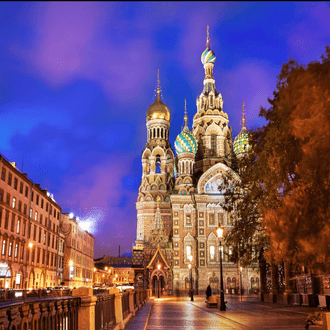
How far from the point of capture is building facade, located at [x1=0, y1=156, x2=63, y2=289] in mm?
36281

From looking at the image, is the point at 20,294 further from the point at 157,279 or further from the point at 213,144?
the point at 213,144

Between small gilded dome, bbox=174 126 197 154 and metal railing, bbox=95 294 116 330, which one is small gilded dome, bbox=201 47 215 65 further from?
metal railing, bbox=95 294 116 330

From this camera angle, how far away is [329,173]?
1358 cm

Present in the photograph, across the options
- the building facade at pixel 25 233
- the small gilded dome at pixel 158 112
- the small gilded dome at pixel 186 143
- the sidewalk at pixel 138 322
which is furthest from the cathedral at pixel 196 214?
the sidewalk at pixel 138 322

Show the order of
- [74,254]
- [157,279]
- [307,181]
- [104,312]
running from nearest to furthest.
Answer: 1. [104,312]
2. [307,181]
3. [157,279]
4. [74,254]

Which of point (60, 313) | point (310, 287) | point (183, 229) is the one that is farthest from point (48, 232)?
point (60, 313)

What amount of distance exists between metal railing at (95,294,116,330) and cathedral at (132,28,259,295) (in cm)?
4142

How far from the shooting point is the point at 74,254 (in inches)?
2554

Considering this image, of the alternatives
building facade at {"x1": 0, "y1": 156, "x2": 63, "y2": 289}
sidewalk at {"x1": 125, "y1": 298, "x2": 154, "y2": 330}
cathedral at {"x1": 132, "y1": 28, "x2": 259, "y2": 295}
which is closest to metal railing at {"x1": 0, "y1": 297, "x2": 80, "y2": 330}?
sidewalk at {"x1": 125, "y1": 298, "x2": 154, "y2": 330}

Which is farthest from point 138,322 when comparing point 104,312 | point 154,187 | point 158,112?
point 158,112

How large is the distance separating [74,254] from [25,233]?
23.7 m

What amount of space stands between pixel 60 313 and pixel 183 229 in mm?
57179

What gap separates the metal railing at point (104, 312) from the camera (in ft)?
31.9

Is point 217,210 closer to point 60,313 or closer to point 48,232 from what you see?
point 48,232
